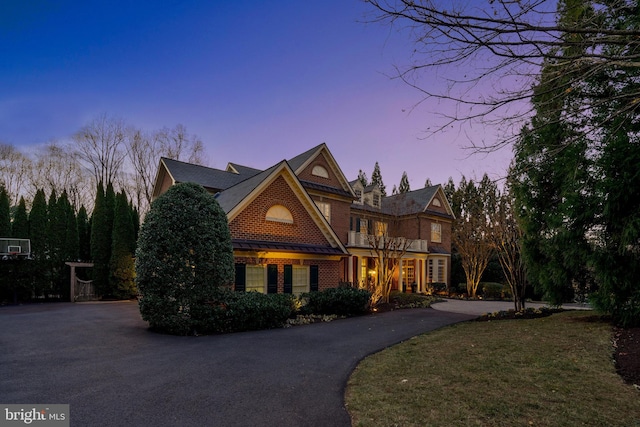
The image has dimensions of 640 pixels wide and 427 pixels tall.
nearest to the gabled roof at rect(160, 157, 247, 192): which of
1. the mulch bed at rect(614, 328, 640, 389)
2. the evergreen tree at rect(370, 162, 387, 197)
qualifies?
the mulch bed at rect(614, 328, 640, 389)

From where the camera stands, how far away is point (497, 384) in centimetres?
521

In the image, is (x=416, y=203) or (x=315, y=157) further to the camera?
(x=416, y=203)

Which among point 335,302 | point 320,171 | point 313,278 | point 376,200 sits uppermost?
point 320,171

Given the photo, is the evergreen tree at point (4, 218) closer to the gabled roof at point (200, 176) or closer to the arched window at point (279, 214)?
the gabled roof at point (200, 176)

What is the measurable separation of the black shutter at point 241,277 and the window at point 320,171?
378 inches

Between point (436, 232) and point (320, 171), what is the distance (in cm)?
1378

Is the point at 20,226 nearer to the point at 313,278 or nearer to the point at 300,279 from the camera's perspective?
the point at 300,279

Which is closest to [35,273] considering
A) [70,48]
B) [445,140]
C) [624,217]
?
[70,48]

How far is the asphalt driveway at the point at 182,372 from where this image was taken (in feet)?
14.5

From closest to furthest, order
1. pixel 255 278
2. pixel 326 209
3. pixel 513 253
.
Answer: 1. pixel 255 278
2. pixel 513 253
3. pixel 326 209

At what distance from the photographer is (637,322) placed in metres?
9.00

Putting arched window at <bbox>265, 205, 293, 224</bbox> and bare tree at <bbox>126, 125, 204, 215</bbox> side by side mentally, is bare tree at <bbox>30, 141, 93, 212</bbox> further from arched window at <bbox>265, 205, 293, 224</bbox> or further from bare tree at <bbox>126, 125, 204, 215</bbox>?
arched window at <bbox>265, 205, 293, 224</bbox>

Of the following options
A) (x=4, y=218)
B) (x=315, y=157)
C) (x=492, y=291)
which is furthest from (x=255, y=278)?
(x=492, y=291)

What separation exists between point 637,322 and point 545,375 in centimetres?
602
